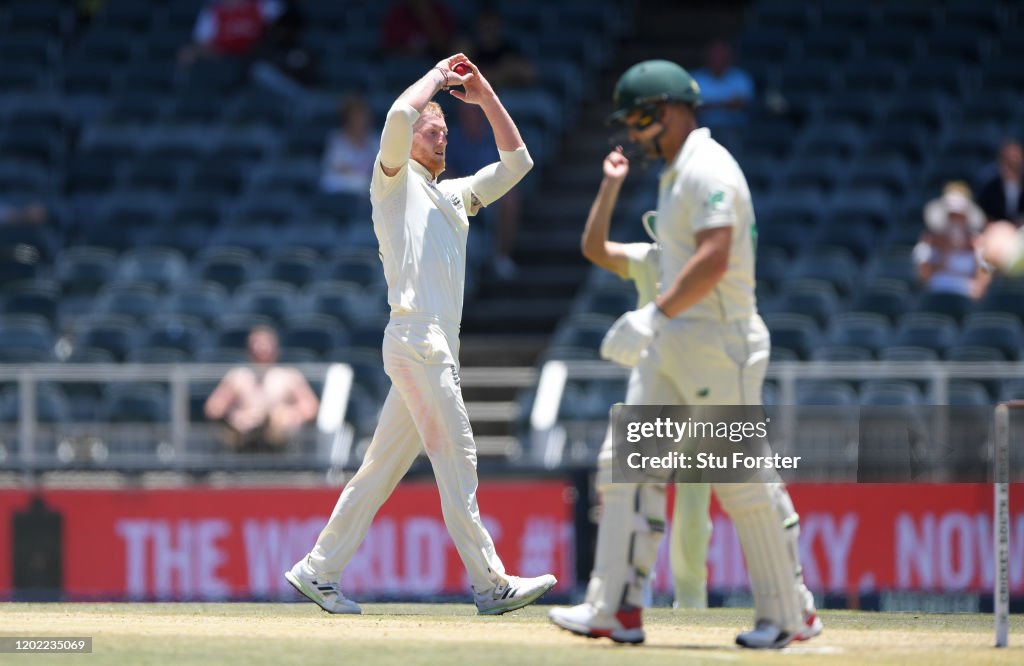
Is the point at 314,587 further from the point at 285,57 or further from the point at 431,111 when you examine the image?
the point at 285,57

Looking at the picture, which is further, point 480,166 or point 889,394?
point 480,166

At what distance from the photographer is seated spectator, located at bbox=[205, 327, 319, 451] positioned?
14203 mm

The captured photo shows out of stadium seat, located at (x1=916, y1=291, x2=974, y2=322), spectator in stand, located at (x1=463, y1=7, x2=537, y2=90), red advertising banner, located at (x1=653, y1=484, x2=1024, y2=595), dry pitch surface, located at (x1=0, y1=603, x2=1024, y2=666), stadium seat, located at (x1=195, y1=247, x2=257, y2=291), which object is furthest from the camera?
spectator in stand, located at (x1=463, y1=7, x2=537, y2=90)

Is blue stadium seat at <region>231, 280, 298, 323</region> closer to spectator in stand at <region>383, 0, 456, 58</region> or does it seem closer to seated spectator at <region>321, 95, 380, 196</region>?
seated spectator at <region>321, 95, 380, 196</region>

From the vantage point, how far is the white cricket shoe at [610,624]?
7449mm

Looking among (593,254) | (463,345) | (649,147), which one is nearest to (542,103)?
(463,345)

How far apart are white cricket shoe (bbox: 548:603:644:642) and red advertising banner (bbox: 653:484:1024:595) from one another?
5.92 m

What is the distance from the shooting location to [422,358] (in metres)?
8.66

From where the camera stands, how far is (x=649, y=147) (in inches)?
300

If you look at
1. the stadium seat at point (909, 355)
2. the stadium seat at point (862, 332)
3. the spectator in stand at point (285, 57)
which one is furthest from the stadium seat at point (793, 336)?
the spectator in stand at point (285, 57)

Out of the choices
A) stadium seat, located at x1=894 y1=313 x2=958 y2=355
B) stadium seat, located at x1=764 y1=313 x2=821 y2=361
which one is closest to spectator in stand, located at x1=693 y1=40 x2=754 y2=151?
stadium seat, located at x1=764 y1=313 x2=821 y2=361

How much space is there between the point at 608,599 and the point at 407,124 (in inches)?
94.5

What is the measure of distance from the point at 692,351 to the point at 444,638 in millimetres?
1611

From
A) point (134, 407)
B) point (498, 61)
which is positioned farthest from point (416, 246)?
point (498, 61)
